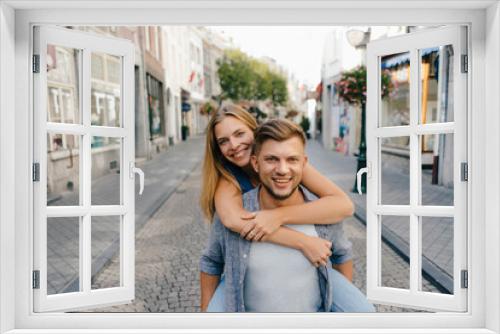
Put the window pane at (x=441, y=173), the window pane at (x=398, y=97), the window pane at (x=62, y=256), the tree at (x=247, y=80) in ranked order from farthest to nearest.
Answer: the tree at (x=247, y=80) < the window pane at (x=398, y=97) < the window pane at (x=441, y=173) < the window pane at (x=62, y=256)

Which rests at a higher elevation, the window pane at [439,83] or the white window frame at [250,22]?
the window pane at [439,83]

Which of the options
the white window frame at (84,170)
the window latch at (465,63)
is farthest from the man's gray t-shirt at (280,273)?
the window latch at (465,63)

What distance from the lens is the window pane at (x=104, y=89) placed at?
32.7 feet

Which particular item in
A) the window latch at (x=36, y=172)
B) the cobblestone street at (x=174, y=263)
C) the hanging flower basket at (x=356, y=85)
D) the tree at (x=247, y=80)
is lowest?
the cobblestone street at (x=174, y=263)

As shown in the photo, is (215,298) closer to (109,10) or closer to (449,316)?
(449,316)

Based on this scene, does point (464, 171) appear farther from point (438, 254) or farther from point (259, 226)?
point (438, 254)

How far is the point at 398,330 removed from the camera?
2352 mm

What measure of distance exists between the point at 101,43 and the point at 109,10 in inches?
15.2

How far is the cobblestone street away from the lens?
3.50m

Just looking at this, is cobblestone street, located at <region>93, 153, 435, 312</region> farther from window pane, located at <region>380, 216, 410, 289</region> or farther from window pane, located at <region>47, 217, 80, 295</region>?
window pane, located at <region>47, 217, 80, 295</region>

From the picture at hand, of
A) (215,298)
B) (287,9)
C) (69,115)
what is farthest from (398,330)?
(69,115)

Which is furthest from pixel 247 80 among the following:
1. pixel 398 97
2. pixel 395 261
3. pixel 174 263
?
pixel 395 261

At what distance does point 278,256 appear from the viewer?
226 cm

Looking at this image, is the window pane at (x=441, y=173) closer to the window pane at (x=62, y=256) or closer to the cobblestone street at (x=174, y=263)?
the cobblestone street at (x=174, y=263)
